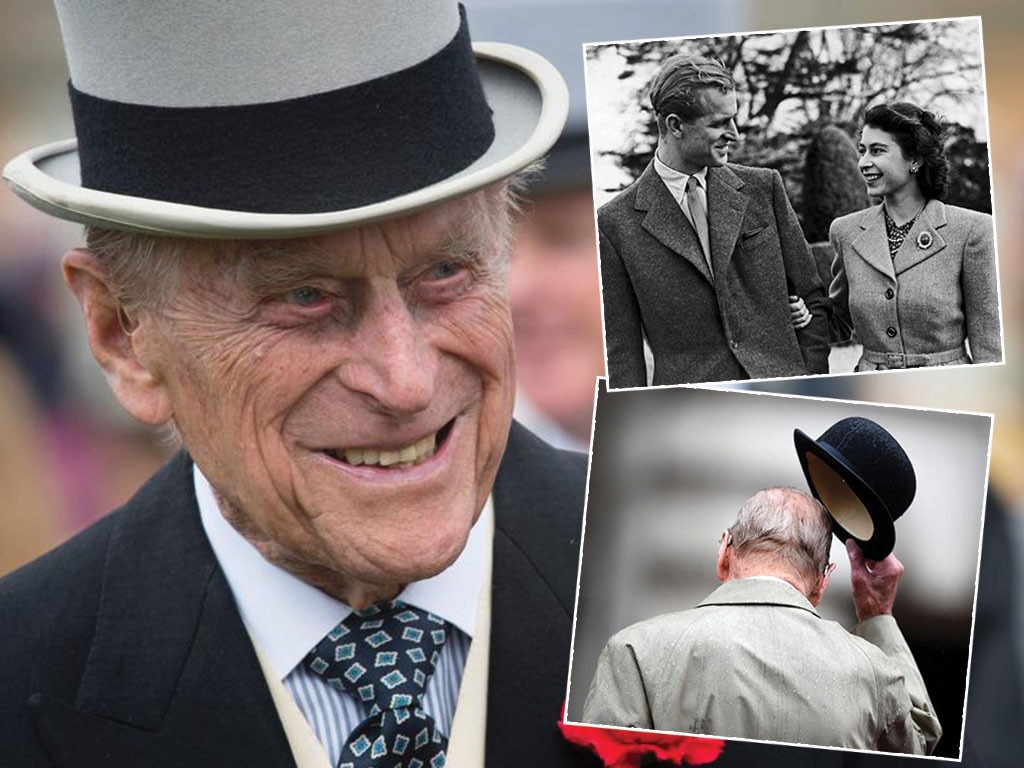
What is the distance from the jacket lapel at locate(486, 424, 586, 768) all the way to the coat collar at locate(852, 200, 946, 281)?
0.72 metres

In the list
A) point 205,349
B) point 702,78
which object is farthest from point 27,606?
point 702,78

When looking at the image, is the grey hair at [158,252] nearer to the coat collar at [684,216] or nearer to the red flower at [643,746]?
the coat collar at [684,216]

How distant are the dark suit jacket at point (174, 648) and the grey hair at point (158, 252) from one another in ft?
1.45

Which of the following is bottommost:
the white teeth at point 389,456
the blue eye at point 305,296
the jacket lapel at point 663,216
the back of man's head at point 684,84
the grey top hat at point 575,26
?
the white teeth at point 389,456

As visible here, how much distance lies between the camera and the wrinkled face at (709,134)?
2.29 m

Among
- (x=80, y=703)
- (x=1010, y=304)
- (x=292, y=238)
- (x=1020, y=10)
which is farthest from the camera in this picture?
(x=1010, y=304)

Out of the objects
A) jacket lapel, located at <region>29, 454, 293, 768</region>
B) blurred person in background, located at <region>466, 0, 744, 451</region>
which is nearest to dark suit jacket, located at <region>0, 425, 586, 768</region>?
jacket lapel, located at <region>29, 454, 293, 768</region>

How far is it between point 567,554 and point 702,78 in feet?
2.72

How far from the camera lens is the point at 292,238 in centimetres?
218

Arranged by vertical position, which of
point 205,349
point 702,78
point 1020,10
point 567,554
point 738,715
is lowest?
point 738,715

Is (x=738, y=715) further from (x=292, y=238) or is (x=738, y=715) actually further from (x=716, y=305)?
(x=292, y=238)

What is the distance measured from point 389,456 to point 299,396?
0.49 ft

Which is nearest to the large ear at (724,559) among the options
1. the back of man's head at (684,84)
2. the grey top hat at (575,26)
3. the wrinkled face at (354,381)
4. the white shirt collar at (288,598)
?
the wrinkled face at (354,381)

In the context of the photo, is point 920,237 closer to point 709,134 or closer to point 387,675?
point 709,134
